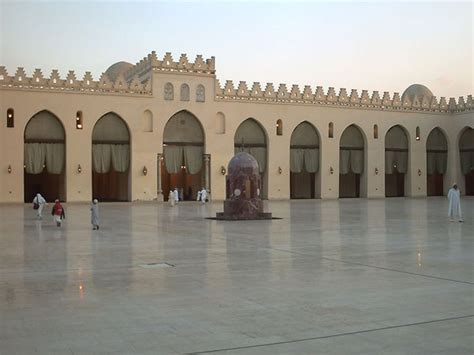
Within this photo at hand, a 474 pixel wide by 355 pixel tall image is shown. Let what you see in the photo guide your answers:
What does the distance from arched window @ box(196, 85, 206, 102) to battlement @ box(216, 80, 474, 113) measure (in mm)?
900

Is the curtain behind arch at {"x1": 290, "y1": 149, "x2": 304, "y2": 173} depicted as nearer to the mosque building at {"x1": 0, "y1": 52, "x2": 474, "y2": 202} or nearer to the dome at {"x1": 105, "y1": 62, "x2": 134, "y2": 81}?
the mosque building at {"x1": 0, "y1": 52, "x2": 474, "y2": 202}

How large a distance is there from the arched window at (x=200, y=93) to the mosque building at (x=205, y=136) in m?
0.08

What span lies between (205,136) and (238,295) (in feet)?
96.4

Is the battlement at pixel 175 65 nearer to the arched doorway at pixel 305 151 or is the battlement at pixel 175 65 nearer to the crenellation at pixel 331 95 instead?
the arched doorway at pixel 305 151

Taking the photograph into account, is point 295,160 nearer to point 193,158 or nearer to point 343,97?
point 343,97

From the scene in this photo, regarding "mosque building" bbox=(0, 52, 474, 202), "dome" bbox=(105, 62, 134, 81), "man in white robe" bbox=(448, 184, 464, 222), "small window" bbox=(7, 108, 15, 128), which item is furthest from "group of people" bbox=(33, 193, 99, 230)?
"dome" bbox=(105, 62, 134, 81)

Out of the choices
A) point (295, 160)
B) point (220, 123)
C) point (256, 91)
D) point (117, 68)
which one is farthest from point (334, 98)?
point (117, 68)

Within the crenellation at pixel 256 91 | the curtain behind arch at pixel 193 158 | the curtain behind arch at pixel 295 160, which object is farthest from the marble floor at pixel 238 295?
the curtain behind arch at pixel 295 160

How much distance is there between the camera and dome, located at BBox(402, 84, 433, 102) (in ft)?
149

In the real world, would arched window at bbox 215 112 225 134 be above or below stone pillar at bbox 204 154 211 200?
above

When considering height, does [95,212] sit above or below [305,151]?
below

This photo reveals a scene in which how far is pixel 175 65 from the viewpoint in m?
35.3

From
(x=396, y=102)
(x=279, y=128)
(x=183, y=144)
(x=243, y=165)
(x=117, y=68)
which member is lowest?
(x=243, y=165)

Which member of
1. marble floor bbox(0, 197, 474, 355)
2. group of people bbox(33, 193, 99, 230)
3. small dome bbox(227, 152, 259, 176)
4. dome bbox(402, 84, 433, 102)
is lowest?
marble floor bbox(0, 197, 474, 355)
